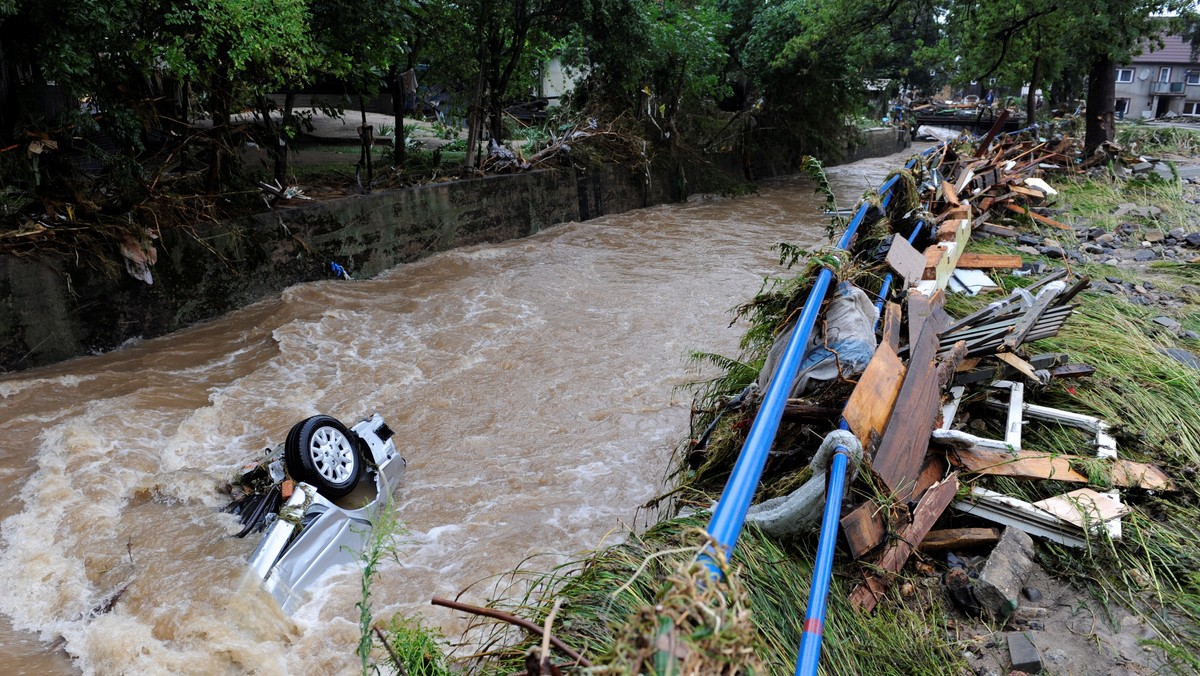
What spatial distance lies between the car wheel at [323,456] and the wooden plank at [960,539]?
329 centimetres

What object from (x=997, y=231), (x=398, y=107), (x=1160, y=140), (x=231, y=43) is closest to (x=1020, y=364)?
(x=997, y=231)

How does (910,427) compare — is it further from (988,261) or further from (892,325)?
(988,261)

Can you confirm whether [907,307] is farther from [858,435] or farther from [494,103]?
[494,103]

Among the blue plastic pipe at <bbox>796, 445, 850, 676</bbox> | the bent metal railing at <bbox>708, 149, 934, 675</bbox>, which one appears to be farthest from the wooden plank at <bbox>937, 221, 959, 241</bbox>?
the blue plastic pipe at <bbox>796, 445, 850, 676</bbox>

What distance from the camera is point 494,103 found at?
1410 centimetres

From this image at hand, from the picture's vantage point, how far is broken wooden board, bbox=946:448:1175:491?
3348 mm

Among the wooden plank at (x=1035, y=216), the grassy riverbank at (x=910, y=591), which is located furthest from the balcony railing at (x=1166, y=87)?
the grassy riverbank at (x=910, y=591)

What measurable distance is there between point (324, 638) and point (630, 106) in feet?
46.2

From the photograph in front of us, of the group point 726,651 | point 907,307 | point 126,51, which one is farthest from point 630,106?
point 726,651

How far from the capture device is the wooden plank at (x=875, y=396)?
10.4 feet

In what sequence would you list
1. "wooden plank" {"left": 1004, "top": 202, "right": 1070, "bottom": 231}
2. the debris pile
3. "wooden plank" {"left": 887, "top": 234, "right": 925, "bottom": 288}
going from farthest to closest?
"wooden plank" {"left": 1004, "top": 202, "right": 1070, "bottom": 231}
"wooden plank" {"left": 887, "top": 234, "right": 925, "bottom": 288}
the debris pile

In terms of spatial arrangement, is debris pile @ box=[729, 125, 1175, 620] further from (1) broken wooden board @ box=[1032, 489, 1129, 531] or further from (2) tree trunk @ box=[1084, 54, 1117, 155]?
(2) tree trunk @ box=[1084, 54, 1117, 155]

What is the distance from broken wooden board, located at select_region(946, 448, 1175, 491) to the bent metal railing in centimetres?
95

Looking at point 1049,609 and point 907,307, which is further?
point 907,307
